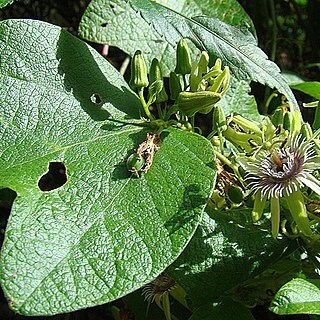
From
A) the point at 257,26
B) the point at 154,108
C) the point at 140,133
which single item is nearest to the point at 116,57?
the point at 154,108

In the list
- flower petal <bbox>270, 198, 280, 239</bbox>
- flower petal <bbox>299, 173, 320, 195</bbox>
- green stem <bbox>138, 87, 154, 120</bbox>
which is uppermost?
green stem <bbox>138, 87, 154, 120</bbox>

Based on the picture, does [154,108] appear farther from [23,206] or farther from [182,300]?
[23,206]

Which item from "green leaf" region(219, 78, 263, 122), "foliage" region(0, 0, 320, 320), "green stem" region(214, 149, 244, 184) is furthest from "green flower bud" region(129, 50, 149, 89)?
"green leaf" region(219, 78, 263, 122)

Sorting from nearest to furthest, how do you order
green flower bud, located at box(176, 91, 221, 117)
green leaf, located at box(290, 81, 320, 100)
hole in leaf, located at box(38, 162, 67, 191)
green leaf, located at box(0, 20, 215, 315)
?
green leaf, located at box(0, 20, 215, 315), green flower bud, located at box(176, 91, 221, 117), green leaf, located at box(290, 81, 320, 100), hole in leaf, located at box(38, 162, 67, 191)

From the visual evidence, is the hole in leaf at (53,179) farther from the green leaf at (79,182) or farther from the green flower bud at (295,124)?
the green flower bud at (295,124)

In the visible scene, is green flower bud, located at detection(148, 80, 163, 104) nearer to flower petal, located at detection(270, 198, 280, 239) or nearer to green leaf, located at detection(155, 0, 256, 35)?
flower petal, located at detection(270, 198, 280, 239)

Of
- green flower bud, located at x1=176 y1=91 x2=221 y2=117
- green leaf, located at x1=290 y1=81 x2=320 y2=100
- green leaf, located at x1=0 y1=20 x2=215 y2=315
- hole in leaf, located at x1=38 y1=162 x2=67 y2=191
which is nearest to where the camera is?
green leaf, located at x1=0 y1=20 x2=215 y2=315

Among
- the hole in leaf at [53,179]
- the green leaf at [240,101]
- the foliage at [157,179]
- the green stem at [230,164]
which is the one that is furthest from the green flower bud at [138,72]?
the hole in leaf at [53,179]
